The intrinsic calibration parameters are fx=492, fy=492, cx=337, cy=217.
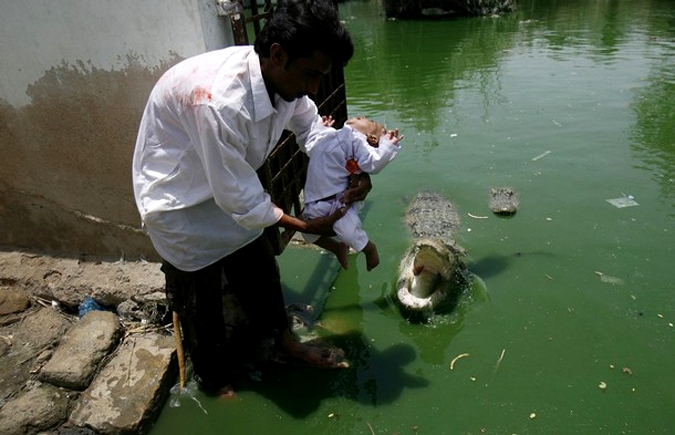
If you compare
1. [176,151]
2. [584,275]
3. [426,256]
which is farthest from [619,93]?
[176,151]

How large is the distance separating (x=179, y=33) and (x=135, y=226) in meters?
1.38

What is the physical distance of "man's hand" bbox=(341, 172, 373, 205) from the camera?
2.72 meters

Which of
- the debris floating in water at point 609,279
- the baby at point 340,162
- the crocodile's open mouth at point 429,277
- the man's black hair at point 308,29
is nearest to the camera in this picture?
the man's black hair at point 308,29

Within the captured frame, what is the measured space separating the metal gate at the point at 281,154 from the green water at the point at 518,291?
814 millimetres

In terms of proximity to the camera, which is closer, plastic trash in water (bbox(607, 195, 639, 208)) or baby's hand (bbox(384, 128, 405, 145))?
baby's hand (bbox(384, 128, 405, 145))

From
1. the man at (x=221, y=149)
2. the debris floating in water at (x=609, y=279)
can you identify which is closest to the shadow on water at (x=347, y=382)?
the man at (x=221, y=149)

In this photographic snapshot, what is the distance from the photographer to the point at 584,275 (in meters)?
3.81

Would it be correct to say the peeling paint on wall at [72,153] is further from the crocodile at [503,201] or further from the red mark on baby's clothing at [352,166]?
the crocodile at [503,201]

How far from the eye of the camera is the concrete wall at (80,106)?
107 inches

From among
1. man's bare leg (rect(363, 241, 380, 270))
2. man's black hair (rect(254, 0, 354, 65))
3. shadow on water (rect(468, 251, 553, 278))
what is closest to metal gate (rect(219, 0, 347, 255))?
man's bare leg (rect(363, 241, 380, 270))

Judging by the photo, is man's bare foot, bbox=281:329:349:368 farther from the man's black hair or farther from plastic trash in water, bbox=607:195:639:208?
plastic trash in water, bbox=607:195:639:208

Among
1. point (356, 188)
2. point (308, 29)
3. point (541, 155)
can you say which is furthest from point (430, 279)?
point (541, 155)

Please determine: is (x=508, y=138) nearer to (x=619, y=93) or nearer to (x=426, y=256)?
(x=619, y=93)

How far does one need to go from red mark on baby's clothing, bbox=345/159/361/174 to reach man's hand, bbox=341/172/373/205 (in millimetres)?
24
